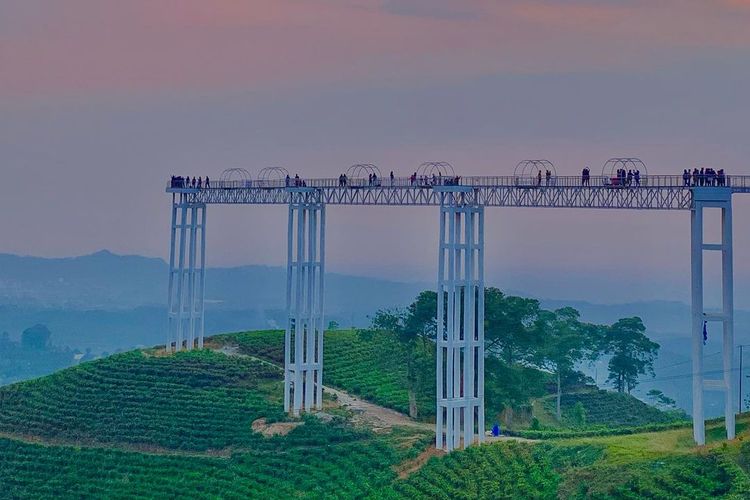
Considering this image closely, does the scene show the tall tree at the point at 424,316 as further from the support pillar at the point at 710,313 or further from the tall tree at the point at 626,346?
the tall tree at the point at 626,346

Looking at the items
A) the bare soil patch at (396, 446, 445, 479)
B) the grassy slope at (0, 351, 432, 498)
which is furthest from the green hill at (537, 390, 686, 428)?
the bare soil patch at (396, 446, 445, 479)

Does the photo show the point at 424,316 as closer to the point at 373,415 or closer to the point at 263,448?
the point at 373,415

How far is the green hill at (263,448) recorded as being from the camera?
3806 cm

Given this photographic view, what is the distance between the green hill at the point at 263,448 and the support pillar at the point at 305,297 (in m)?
1.18

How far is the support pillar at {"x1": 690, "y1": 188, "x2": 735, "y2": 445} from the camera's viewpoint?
38.9 metres

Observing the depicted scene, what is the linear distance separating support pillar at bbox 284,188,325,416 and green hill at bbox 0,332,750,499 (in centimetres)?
118

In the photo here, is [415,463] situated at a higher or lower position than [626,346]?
lower

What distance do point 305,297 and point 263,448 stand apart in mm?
7131

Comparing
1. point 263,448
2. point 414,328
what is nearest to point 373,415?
point 414,328

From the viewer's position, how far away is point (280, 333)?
64125 millimetres

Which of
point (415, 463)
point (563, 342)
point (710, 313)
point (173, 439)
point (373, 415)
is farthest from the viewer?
point (563, 342)

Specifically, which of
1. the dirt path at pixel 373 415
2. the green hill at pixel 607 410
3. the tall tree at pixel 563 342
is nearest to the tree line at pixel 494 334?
the tall tree at pixel 563 342

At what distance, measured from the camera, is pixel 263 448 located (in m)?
48.4

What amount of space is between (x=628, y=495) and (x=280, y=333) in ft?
103
